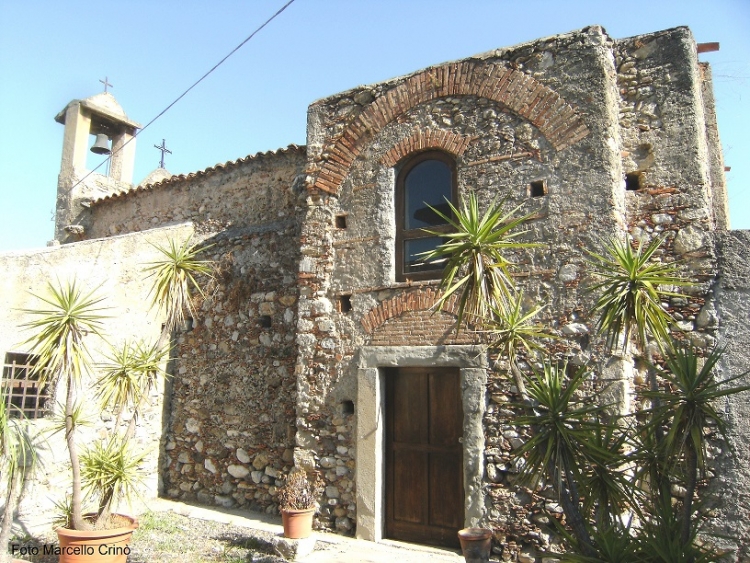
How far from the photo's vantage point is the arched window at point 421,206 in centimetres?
721

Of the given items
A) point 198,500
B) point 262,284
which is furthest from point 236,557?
point 262,284

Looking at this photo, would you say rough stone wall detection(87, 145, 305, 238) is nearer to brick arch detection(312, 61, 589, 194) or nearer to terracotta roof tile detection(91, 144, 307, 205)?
terracotta roof tile detection(91, 144, 307, 205)

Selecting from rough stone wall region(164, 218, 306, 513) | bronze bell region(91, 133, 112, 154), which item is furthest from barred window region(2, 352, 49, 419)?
bronze bell region(91, 133, 112, 154)

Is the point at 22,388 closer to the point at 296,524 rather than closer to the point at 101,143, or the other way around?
the point at 296,524

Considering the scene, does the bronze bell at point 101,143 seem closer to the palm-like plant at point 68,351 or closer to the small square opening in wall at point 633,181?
the palm-like plant at point 68,351

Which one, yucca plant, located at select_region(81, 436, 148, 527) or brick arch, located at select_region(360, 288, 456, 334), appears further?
brick arch, located at select_region(360, 288, 456, 334)

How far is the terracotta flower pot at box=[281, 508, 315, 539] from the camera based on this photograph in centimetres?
677

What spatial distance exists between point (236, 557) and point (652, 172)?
21.3 feet

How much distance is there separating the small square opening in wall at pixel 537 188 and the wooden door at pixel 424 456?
90.5 inches

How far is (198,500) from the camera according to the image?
8.93 metres

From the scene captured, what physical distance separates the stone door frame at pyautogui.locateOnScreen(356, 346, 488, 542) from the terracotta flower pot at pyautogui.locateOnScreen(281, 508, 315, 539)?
2.09 feet

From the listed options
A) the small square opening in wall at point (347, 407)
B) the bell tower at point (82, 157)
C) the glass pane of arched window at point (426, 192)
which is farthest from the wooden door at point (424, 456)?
the bell tower at point (82, 157)

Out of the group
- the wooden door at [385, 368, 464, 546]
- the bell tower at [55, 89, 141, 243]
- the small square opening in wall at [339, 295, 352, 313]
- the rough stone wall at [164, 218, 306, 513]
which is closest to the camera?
the wooden door at [385, 368, 464, 546]

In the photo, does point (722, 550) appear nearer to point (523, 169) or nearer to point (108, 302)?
point (523, 169)
